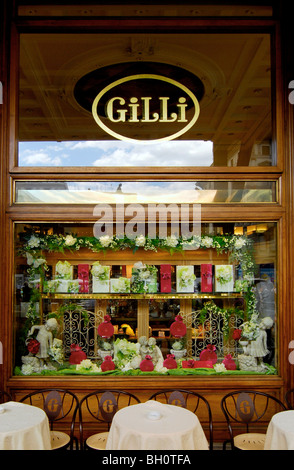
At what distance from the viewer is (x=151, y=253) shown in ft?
15.9

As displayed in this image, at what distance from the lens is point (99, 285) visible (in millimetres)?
4867

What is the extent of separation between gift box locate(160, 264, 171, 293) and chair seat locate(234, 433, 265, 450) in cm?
177

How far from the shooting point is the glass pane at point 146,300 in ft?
14.8

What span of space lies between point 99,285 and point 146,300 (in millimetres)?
575

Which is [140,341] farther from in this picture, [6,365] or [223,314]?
[6,365]

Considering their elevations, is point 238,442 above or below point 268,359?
below

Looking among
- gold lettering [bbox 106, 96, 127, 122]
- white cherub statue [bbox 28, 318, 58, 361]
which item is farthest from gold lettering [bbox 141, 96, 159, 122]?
white cherub statue [bbox 28, 318, 58, 361]

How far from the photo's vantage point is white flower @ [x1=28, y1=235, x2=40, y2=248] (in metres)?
4.58

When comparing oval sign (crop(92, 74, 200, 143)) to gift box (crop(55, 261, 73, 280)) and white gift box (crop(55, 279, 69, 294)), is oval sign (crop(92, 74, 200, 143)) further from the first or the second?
white gift box (crop(55, 279, 69, 294))

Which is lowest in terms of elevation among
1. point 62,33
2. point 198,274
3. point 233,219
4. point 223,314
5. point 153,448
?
point 153,448
